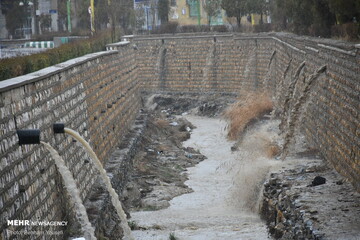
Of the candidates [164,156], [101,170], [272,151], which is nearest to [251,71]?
[164,156]

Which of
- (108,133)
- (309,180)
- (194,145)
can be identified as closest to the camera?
(309,180)

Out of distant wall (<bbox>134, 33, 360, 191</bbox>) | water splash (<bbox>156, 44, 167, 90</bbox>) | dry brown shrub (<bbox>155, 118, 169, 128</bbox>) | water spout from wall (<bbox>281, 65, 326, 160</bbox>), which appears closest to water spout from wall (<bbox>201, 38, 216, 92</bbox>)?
distant wall (<bbox>134, 33, 360, 191</bbox>)

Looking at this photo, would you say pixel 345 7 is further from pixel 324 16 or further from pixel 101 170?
pixel 101 170

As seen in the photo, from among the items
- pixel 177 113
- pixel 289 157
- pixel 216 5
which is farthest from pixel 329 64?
pixel 216 5

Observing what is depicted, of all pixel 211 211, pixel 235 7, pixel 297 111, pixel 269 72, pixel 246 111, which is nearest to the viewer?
pixel 211 211

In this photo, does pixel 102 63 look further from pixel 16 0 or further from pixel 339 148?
pixel 16 0

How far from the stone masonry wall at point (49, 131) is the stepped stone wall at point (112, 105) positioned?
1 centimetres

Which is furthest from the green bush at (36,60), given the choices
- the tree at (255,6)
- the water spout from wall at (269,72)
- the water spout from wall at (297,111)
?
the tree at (255,6)

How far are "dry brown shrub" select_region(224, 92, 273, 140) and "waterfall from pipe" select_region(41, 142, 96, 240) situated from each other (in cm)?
1381

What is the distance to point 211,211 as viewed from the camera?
51.3 ft

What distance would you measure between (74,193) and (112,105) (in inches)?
378

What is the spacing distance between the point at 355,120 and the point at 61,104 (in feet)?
16.4

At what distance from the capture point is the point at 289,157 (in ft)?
54.9

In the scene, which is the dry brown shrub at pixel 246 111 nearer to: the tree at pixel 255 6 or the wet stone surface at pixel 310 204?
the wet stone surface at pixel 310 204
